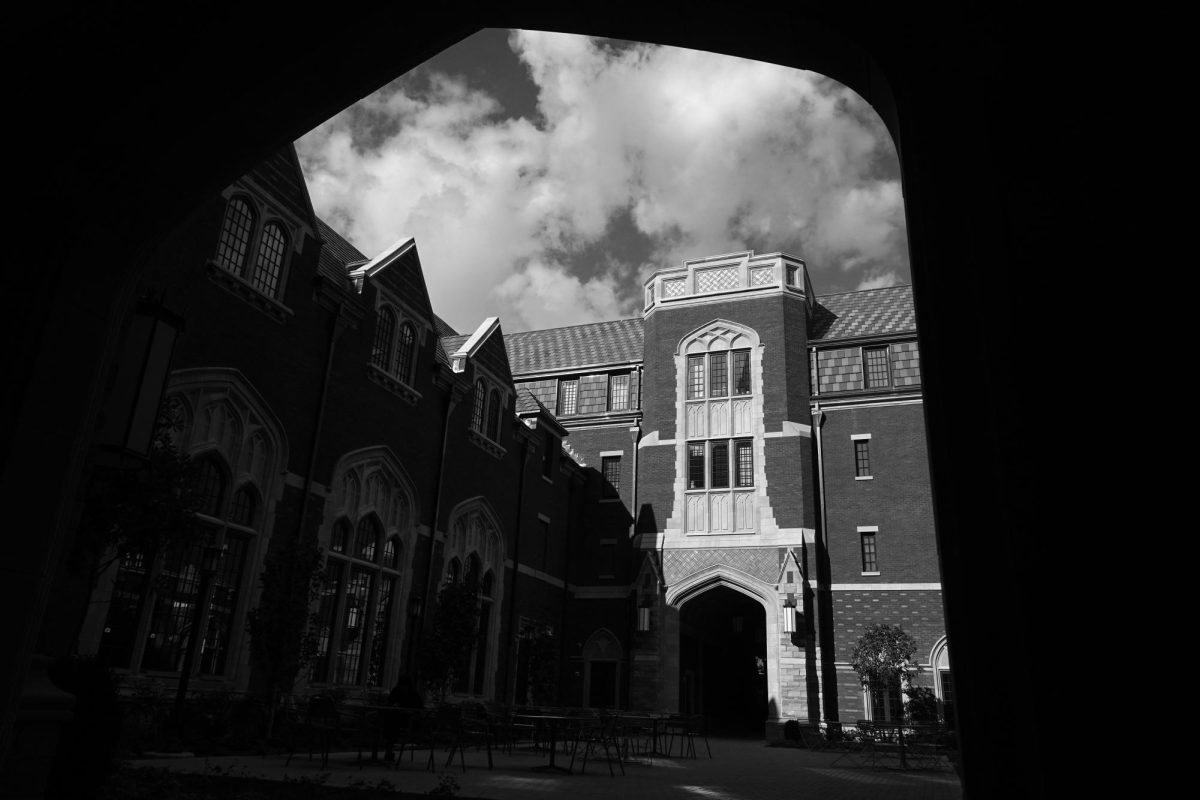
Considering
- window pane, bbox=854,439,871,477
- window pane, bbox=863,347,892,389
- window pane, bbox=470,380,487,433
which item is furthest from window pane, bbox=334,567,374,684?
window pane, bbox=863,347,892,389

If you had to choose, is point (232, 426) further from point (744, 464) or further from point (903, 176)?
point (744, 464)

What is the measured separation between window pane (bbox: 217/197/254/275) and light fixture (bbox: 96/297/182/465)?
36.5 feet

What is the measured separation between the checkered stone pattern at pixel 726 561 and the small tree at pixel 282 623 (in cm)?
1615

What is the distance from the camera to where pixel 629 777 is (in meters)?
13.0

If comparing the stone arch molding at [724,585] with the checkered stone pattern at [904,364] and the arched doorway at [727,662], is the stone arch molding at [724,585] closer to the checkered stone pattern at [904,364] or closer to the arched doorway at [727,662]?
the arched doorway at [727,662]

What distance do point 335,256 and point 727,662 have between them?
85.6ft

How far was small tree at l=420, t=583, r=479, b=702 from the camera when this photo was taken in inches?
752

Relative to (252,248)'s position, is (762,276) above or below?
above

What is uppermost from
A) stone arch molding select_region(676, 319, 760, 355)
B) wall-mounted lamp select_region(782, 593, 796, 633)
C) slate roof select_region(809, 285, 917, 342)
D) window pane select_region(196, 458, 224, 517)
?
slate roof select_region(809, 285, 917, 342)

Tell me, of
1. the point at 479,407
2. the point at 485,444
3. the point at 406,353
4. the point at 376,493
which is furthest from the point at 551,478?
the point at 376,493

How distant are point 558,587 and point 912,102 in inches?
1120

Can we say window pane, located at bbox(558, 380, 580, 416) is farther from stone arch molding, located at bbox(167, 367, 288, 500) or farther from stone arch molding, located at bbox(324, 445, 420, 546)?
stone arch molding, located at bbox(167, 367, 288, 500)

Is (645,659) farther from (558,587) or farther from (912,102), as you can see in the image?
(912,102)

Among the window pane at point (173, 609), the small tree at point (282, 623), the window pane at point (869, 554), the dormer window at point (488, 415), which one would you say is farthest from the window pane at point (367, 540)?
the window pane at point (869, 554)
